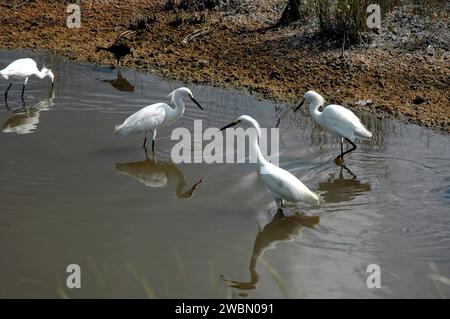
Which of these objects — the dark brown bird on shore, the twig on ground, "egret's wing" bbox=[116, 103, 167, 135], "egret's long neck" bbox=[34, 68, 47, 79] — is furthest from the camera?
the twig on ground

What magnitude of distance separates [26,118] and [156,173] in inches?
110

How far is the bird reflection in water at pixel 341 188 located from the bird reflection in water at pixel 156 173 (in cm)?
154

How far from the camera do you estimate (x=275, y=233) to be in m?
7.45

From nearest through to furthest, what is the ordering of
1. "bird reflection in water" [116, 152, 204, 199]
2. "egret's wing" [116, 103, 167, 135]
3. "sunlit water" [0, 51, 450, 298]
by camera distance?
1. "sunlit water" [0, 51, 450, 298]
2. "bird reflection in water" [116, 152, 204, 199]
3. "egret's wing" [116, 103, 167, 135]

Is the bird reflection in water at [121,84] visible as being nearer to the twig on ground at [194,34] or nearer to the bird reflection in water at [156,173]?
the twig on ground at [194,34]

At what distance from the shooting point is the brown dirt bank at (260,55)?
11648mm

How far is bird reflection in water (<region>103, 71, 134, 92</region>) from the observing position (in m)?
12.1

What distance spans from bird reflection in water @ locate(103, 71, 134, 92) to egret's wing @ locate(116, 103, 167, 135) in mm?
2417

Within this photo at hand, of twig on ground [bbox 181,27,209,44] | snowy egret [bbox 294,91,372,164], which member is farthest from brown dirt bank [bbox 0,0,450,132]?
snowy egret [bbox 294,91,372,164]

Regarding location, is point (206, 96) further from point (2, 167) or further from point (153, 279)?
point (153, 279)

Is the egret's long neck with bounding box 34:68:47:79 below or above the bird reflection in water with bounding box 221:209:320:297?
above

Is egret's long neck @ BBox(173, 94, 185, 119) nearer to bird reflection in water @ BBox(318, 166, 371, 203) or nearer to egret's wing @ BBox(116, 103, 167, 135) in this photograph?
egret's wing @ BBox(116, 103, 167, 135)

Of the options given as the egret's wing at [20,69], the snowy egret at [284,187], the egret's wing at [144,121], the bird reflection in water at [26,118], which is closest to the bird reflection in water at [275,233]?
the snowy egret at [284,187]

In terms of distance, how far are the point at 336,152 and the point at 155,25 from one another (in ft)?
22.0
